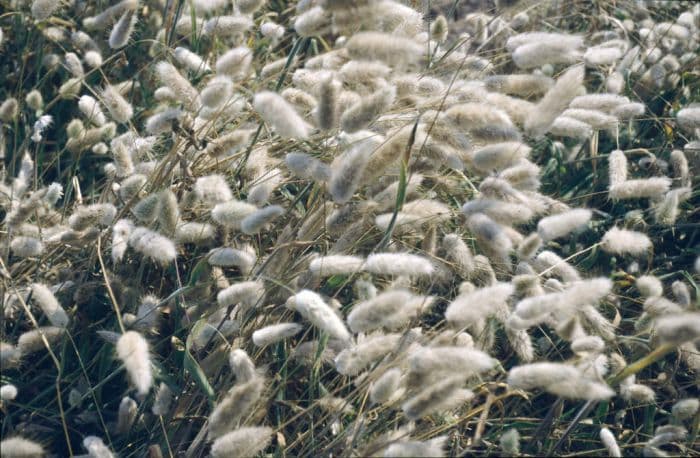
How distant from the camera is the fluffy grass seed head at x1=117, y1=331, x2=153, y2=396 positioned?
1.49 metres

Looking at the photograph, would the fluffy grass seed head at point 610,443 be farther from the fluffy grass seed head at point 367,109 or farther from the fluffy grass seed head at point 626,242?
the fluffy grass seed head at point 367,109

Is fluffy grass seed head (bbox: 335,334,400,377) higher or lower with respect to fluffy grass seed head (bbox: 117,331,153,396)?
lower

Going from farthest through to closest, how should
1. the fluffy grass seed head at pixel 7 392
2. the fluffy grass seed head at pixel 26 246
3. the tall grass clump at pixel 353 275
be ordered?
the fluffy grass seed head at pixel 26 246, the fluffy grass seed head at pixel 7 392, the tall grass clump at pixel 353 275

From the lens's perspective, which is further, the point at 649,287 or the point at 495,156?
the point at 649,287

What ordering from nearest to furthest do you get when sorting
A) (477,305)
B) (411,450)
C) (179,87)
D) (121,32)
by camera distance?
(411,450) → (477,305) → (179,87) → (121,32)

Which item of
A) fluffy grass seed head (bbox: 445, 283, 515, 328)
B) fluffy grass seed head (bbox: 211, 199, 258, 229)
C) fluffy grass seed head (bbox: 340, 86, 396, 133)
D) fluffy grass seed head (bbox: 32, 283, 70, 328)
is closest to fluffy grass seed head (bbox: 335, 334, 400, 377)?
fluffy grass seed head (bbox: 445, 283, 515, 328)

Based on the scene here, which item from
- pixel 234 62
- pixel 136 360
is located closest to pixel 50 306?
pixel 136 360

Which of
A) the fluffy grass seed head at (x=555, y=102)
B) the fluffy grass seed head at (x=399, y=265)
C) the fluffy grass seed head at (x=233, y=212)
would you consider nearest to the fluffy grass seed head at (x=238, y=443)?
the fluffy grass seed head at (x=399, y=265)

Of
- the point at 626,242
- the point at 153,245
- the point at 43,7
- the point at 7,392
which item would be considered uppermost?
the point at 43,7

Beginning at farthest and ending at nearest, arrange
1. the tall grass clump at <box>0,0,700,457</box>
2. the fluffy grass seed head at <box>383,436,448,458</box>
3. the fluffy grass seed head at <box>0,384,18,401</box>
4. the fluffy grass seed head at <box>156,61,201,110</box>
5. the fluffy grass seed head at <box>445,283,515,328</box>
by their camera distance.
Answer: the fluffy grass seed head at <box>156,61,201,110</box>
the fluffy grass seed head at <box>0,384,18,401</box>
the tall grass clump at <box>0,0,700,457</box>
the fluffy grass seed head at <box>445,283,515,328</box>
the fluffy grass seed head at <box>383,436,448,458</box>

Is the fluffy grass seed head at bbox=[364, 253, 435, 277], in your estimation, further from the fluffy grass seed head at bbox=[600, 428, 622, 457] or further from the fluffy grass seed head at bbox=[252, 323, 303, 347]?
the fluffy grass seed head at bbox=[600, 428, 622, 457]

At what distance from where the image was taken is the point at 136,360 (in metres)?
1.52

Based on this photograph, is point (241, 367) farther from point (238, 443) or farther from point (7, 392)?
point (7, 392)

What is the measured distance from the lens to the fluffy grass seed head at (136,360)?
1.49 m
